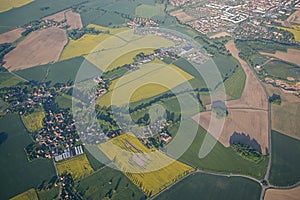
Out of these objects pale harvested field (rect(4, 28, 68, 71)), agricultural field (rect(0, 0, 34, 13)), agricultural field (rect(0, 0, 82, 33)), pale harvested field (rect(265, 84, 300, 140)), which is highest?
agricultural field (rect(0, 0, 34, 13))

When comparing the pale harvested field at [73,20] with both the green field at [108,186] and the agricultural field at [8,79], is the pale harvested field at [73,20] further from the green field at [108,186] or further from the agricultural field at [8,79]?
the green field at [108,186]

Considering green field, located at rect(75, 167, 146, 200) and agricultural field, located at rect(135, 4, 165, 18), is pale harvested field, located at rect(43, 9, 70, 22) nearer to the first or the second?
agricultural field, located at rect(135, 4, 165, 18)

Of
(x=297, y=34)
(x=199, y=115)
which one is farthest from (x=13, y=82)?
(x=297, y=34)

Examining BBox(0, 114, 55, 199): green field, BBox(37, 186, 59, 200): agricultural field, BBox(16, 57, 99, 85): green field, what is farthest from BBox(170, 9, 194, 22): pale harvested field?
BBox(37, 186, 59, 200): agricultural field

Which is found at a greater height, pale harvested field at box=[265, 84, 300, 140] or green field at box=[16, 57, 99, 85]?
green field at box=[16, 57, 99, 85]

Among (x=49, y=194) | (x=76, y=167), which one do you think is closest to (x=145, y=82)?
(x=76, y=167)

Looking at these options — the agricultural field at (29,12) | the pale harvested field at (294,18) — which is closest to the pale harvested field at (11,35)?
the agricultural field at (29,12)

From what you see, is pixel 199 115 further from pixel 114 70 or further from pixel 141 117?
pixel 114 70
